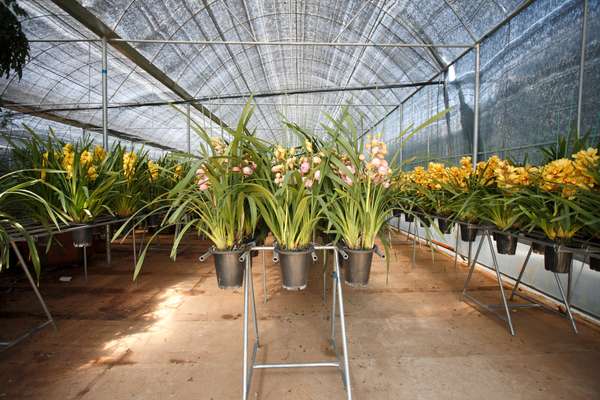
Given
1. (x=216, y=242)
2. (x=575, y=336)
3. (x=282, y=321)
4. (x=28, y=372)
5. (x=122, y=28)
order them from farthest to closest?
(x=122, y=28)
(x=282, y=321)
(x=575, y=336)
(x=28, y=372)
(x=216, y=242)

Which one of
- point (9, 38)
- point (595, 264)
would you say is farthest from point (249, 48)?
point (595, 264)

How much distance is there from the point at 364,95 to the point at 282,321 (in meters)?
6.02

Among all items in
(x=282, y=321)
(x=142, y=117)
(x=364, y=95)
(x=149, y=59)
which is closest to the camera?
(x=282, y=321)

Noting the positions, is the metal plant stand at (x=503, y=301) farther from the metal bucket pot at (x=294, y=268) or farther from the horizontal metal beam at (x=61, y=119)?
the horizontal metal beam at (x=61, y=119)

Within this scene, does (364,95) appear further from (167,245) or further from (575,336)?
(575,336)

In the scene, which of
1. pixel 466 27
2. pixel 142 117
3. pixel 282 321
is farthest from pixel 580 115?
pixel 142 117

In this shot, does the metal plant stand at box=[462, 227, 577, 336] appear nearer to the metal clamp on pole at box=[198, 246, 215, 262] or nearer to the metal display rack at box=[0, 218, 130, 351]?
the metal clamp on pole at box=[198, 246, 215, 262]

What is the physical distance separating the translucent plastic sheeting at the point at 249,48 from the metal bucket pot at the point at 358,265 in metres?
0.56

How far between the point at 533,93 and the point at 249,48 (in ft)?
15.6

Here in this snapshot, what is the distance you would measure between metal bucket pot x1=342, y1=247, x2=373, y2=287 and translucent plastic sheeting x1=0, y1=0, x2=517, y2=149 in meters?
0.56

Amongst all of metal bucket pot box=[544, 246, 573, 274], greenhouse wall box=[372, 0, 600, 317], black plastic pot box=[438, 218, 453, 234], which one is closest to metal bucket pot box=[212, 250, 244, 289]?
greenhouse wall box=[372, 0, 600, 317]

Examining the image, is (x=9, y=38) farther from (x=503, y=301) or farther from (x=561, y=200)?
(x=503, y=301)

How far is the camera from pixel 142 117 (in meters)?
8.77

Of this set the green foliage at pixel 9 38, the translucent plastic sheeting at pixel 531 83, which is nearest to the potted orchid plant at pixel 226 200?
the translucent plastic sheeting at pixel 531 83
